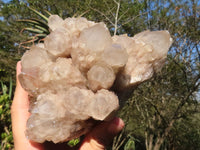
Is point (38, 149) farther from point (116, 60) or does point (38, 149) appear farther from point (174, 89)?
point (174, 89)

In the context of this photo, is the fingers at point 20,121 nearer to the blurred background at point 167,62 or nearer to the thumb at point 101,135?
the thumb at point 101,135

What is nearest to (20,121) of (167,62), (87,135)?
(87,135)

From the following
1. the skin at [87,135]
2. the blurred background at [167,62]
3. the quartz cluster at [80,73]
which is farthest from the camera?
the blurred background at [167,62]

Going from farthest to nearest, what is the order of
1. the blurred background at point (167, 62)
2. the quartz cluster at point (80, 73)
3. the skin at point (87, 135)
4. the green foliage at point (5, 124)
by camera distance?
the blurred background at point (167, 62)
the green foliage at point (5, 124)
the skin at point (87, 135)
the quartz cluster at point (80, 73)

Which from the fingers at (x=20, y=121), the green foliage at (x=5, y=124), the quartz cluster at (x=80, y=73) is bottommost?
the green foliage at (x=5, y=124)

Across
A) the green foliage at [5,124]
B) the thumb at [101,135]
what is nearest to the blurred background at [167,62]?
the green foliage at [5,124]

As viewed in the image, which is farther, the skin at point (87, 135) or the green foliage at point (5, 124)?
the green foliage at point (5, 124)

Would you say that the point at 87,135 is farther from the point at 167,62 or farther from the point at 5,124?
the point at 167,62
